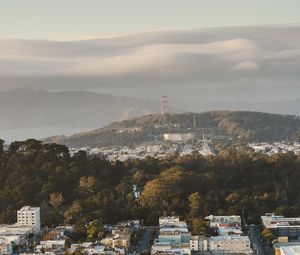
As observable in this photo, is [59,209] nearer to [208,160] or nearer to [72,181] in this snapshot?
[72,181]

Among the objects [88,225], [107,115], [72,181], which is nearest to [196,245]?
[88,225]

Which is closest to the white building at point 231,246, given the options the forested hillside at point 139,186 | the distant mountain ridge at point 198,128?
the forested hillside at point 139,186

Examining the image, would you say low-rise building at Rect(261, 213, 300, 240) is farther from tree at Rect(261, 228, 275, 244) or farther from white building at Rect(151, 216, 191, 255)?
white building at Rect(151, 216, 191, 255)

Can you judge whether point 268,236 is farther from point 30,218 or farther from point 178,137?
point 178,137

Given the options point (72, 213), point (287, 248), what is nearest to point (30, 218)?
point (72, 213)

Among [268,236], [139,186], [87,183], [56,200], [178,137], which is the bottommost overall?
[178,137]

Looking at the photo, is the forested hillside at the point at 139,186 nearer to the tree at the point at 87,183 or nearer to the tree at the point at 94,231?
the tree at the point at 87,183

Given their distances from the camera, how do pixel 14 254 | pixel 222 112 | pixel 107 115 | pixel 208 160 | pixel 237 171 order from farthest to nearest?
pixel 107 115
pixel 222 112
pixel 208 160
pixel 237 171
pixel 14 254
